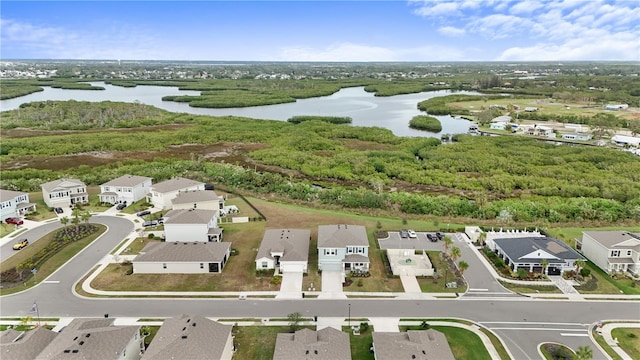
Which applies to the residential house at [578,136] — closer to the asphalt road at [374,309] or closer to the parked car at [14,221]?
the asphalt road at [374,309]

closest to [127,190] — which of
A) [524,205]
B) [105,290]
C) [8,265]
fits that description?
[8,265]

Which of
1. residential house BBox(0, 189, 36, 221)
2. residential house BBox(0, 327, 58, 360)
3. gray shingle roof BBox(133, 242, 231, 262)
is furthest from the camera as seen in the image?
residential house BBox(0, 189, 36, 221)

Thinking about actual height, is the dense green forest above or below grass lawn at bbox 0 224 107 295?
above

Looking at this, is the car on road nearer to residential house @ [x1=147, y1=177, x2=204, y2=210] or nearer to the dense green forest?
residential house @ [x1=147, y1=177, x2=204, y2=210]

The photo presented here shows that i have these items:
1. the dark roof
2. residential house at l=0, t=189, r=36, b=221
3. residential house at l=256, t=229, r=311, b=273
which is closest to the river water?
the dark roof

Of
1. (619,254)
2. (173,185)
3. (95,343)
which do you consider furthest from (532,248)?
(173,185)

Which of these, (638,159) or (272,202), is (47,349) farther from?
(638,159)

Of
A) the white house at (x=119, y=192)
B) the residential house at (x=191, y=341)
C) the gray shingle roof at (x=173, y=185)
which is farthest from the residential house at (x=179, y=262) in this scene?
the white house at (x=119, y=192)
